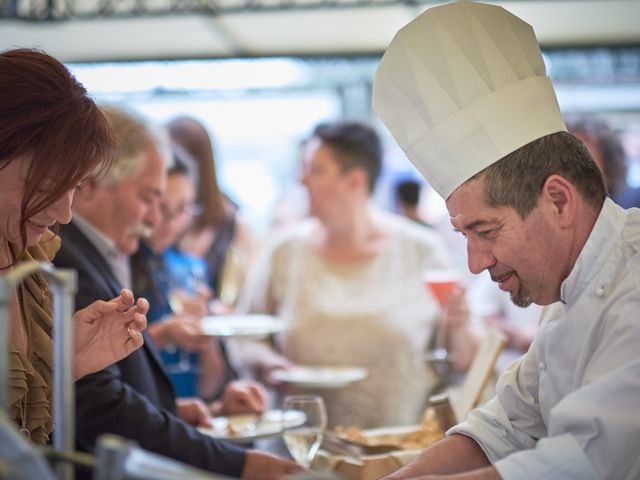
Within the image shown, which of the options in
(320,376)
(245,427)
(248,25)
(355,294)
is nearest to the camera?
(245,427)

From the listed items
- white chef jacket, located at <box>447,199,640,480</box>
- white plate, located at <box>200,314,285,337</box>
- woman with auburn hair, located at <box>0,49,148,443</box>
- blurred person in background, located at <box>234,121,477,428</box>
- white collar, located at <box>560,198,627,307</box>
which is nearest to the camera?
white chef jacket, located at <box>447,199,640,480</box>

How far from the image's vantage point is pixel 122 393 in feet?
7.71

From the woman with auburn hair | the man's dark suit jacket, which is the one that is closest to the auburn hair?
the woman with auburn hair

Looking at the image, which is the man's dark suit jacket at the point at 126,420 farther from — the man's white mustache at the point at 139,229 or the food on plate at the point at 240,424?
the man's white mustache at the point at 139,229

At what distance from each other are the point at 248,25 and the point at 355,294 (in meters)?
Answer: 1.61

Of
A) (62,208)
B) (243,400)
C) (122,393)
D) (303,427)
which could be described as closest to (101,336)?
(62,208)

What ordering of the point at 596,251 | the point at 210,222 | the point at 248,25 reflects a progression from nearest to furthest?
the point at 596,251, the point at 210,222, the point at 248,25

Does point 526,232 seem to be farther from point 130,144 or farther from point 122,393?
point 130,144

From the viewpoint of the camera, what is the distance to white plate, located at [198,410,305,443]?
2.66m

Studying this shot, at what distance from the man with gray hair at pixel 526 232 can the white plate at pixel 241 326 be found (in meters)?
1.73

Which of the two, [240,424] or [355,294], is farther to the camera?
[355,294]

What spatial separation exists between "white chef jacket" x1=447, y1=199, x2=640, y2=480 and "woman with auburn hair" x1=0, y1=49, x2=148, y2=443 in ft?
2.48

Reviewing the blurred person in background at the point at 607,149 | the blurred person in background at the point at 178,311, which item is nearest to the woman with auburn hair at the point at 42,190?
the blurred person in background at the point at 178,311

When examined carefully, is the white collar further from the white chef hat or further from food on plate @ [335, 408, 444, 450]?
food on plate @ [335, 408, 444, 450]
